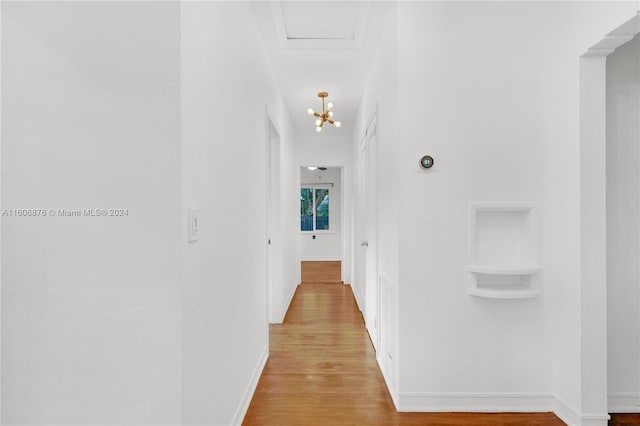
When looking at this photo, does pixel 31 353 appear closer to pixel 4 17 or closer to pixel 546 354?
pixel 4 17

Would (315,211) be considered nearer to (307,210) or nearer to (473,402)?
(307,210)

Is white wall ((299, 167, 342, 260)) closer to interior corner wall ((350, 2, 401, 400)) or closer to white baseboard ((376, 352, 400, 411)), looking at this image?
interior corner wall ((350, 2, 401, 400))

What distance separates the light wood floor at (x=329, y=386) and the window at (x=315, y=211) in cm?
614

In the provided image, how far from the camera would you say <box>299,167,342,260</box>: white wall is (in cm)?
1016

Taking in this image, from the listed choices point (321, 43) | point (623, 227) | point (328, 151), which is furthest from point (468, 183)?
point (328, 151)

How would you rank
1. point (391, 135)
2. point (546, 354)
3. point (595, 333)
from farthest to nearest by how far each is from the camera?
point (391, 135)
point (546, 354)
point (595, 333)

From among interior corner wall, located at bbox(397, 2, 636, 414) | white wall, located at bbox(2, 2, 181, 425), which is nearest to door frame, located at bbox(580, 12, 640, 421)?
interior corner wall, located at bbox(397, 2, 636, 414)

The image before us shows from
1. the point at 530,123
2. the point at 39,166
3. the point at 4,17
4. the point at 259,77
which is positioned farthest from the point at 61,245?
the point at 530,123

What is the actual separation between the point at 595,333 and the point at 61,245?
8.57 ft

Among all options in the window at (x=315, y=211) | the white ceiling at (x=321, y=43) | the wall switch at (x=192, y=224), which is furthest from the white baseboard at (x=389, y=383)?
the window at (x=315, y=211)

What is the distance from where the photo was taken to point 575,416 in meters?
2.07

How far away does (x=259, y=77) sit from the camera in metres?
2.95

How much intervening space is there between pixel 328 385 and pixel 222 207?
156 centimetres

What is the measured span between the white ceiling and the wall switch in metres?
1.82
